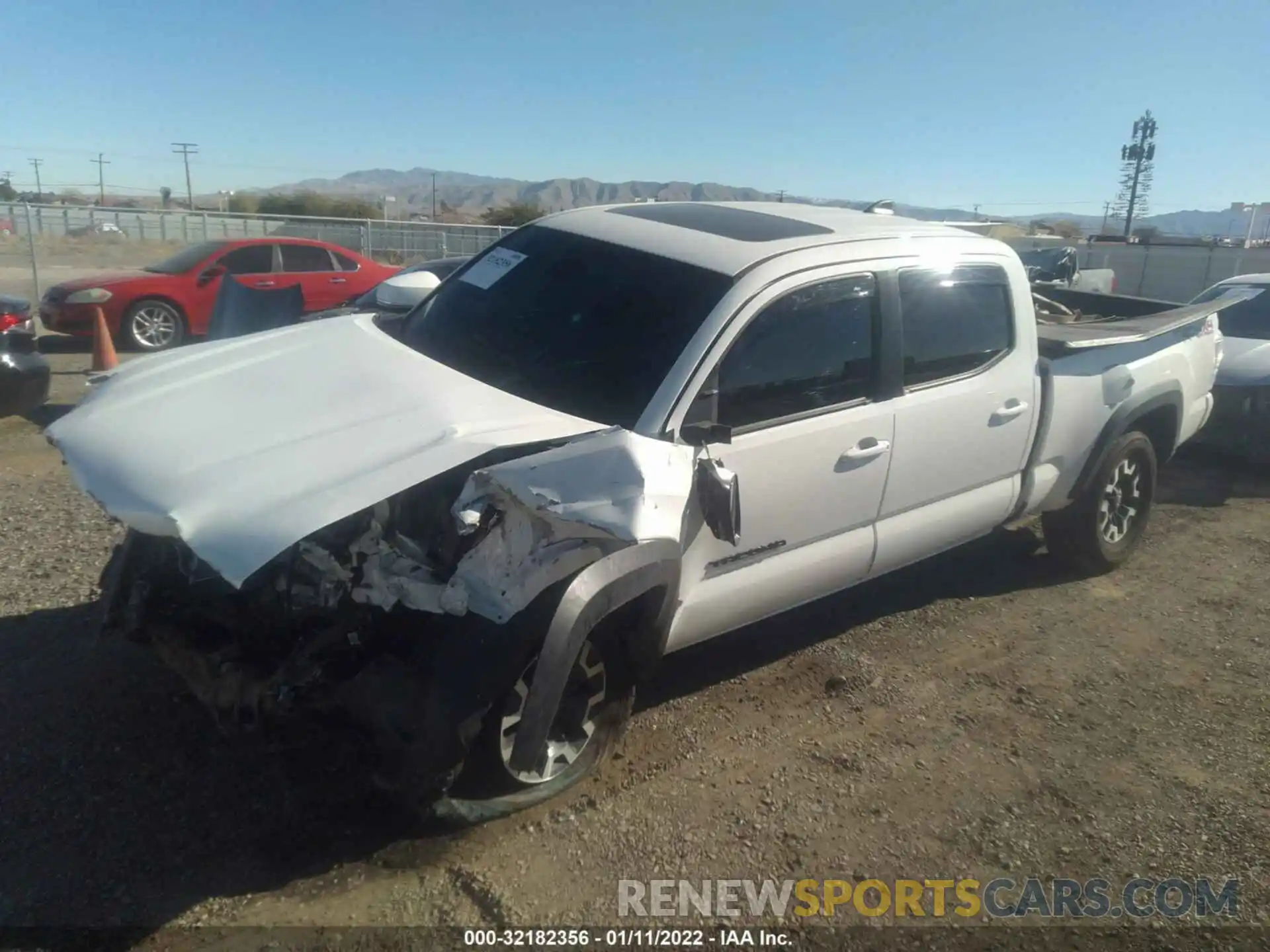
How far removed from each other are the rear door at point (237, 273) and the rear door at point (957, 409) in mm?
10260

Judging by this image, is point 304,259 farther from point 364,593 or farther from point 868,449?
point 364,593

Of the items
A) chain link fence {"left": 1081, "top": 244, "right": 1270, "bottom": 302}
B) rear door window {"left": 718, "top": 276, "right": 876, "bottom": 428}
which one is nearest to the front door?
rear door window {"left": 718, "top": 276, "right": 876, "bottom": 428}

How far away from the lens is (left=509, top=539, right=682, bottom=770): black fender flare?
116 inches

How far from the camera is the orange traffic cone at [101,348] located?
33.1 ft

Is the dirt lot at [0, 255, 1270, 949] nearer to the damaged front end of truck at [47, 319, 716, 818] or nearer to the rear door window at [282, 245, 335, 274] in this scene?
the damaged front end of truck at [47, 319, 716, 818]

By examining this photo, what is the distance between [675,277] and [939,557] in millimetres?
3139

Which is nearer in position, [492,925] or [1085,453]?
[492,925]

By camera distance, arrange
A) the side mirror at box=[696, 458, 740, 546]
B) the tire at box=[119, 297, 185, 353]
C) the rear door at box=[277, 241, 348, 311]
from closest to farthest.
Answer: the side mirror at box=[696, 458, 740, 546] → the tire at box=[119, 297, 185, 353] → the rear door at box=[277, 241, 348, 311]

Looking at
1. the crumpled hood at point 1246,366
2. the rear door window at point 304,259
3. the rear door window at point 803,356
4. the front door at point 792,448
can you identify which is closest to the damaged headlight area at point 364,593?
the front door at point 792,448

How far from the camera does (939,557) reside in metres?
6.12

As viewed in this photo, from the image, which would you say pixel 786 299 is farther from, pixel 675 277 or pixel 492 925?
pixel 492 925

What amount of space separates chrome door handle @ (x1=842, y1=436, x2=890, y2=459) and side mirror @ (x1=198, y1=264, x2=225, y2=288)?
1074 centimetres

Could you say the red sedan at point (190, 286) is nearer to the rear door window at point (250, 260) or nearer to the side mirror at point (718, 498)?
the rear door window at point (250, 260)

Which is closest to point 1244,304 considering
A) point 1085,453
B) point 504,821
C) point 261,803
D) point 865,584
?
point 1085,453
